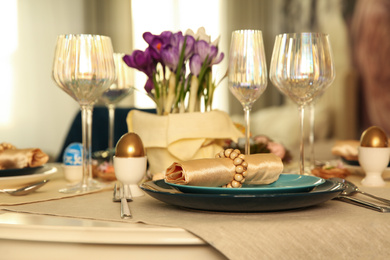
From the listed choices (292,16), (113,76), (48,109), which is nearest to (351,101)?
→ (292,16)

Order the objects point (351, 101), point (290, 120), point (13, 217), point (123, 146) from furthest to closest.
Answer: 1. point (290, 120)
2. point (351, 101)
3. point (123, 146)
4. point (13, 217)

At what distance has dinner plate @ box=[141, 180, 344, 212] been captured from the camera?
2.47 feet

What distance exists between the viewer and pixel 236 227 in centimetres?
71

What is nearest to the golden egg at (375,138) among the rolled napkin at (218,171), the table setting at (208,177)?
the table setting at (208,177)

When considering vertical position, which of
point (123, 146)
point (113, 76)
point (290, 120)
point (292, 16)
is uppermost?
point (292, 16)

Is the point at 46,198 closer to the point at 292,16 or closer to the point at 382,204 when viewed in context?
the point at 382,204

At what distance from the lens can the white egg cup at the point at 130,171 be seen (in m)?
0.98

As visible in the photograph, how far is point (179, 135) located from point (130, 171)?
31cm

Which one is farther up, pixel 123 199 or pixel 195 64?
→ pixel 195 64

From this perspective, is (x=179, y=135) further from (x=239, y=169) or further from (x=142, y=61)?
(x=239, y=169)

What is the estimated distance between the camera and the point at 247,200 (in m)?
0.75

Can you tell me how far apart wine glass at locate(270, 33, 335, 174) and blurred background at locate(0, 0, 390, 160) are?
340cm

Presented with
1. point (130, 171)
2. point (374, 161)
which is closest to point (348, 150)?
point (374, 161)

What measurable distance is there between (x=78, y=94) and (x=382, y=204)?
1.90 feet
